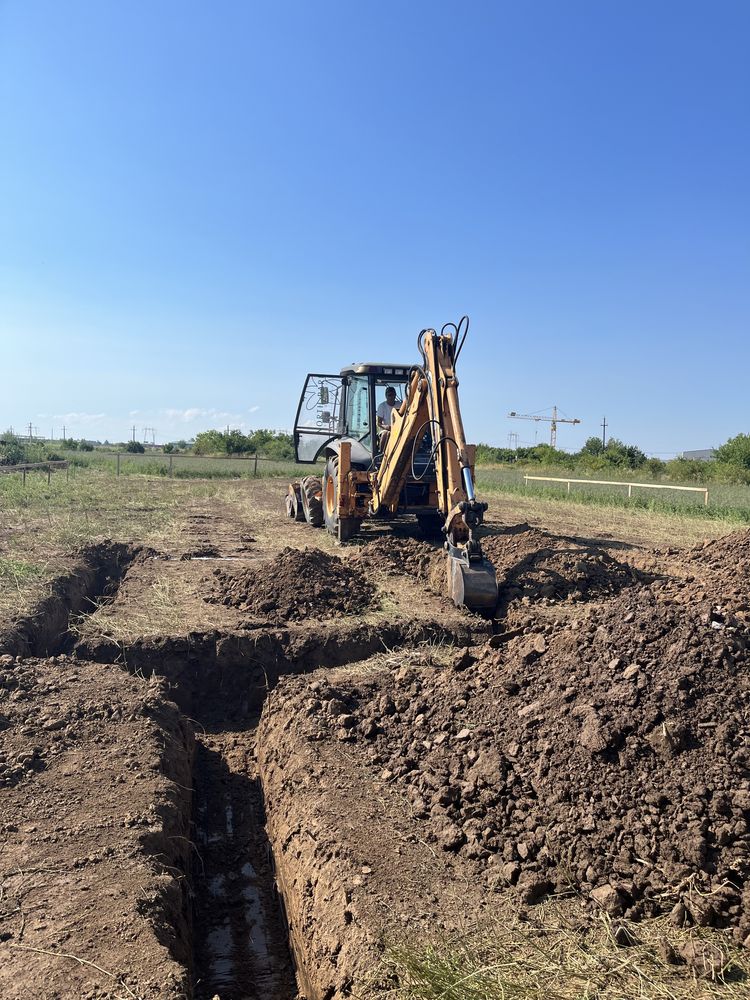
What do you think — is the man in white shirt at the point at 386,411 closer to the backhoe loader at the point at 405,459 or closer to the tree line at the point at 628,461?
the backhoe loader at the point at 405,459

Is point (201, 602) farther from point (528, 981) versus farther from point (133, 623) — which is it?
point (528, 981)

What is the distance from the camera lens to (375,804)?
429cm

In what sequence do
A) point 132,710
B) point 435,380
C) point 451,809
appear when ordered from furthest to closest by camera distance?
point 435,380, point 132,710, point 451,809

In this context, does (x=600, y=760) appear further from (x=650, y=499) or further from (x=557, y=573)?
(x=650, y=499)

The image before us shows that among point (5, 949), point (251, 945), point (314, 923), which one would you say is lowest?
point (251, 945)

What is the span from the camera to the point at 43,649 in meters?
6.95

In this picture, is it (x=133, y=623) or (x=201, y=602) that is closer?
(x=133, y=623)

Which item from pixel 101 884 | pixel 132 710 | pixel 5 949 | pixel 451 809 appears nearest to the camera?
pixel 5 949

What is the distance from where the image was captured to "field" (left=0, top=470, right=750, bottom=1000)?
10.0 feet

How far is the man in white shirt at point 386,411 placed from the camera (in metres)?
11.4

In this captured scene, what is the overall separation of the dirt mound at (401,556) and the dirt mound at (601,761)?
4925 millimetres

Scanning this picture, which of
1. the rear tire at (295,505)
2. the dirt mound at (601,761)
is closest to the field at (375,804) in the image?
the dirt mound at (601,761)

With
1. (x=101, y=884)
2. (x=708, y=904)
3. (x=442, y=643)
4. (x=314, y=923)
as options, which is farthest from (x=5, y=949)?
(x=442, y=643)

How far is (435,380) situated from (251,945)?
6458 mm
